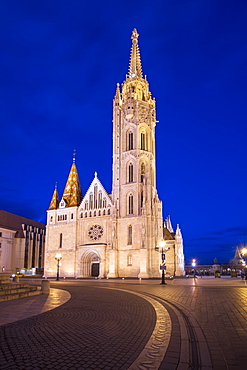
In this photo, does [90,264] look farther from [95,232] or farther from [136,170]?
[136,170]

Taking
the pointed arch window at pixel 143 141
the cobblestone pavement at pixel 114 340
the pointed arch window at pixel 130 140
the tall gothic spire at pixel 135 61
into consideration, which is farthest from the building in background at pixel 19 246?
the cobblestone pavement at pixel 114 340

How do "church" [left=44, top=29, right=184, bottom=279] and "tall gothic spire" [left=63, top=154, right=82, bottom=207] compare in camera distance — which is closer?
"church" [left=44, top=29, right=184, bottom=279]

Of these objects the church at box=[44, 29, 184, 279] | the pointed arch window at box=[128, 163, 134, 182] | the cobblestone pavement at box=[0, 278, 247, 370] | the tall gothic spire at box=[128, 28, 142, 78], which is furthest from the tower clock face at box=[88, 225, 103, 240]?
the cobblestone pavement at box=[0, 278, 247, 370]

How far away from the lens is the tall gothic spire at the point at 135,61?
210ft

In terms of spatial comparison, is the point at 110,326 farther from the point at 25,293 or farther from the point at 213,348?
the point at 25,293

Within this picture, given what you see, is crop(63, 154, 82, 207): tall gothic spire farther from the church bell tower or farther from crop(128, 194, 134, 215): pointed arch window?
crop(128, 194, 134, 215): pointed arch window

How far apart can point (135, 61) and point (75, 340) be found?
6572 centimetres

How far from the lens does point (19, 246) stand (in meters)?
71.4

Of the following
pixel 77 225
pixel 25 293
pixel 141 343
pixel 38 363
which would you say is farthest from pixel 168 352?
pixel 77 225

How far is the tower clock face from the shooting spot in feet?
178

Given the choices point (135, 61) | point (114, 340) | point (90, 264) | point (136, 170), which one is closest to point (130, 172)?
point (136, 170)

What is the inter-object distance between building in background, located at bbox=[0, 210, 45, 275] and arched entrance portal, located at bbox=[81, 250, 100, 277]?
69.8 ft

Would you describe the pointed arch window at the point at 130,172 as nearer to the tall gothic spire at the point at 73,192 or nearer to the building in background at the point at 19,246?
the tall gothic spire at the point at 73,192

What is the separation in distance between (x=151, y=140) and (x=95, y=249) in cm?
2250
